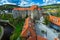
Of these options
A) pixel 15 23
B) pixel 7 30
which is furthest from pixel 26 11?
pixel 7 30

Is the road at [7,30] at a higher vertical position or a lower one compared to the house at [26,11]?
lower

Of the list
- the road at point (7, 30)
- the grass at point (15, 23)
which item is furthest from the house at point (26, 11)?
the road at point (7, 30)

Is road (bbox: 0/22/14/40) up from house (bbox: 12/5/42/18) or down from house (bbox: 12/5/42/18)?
down

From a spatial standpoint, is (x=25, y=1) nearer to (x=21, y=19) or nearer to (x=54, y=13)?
(x=21, y=19)

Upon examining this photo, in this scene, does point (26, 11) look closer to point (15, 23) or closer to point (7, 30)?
point (15, 23)

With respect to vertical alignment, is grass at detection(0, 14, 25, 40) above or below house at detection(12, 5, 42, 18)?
below

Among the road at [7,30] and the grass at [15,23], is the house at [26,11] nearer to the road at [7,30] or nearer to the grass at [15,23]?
the grass at [15,23]

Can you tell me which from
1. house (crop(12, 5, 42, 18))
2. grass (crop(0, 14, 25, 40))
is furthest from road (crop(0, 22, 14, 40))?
house (crop(12, 5, 42, 18))

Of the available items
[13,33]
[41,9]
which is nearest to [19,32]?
[13,33]

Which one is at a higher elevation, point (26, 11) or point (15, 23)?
point (26, 11)

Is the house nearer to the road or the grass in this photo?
the grass
